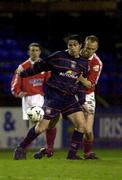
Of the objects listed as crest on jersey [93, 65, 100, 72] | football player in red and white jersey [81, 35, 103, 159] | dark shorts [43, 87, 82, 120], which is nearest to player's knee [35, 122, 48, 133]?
dark shorts [43, 87, 82, 120]

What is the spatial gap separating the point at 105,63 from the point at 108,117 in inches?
143

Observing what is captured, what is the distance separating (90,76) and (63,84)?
22.1 inches

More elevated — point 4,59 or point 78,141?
point 4,59

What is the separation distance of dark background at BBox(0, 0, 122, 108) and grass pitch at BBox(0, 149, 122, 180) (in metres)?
8.28

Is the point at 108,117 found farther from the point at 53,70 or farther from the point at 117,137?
the point at 53,70

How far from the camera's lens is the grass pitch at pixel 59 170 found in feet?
28.4

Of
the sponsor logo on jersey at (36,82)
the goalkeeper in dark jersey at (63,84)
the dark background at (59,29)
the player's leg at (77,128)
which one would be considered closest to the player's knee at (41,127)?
the goalkeeper in dark jersey at (63,84)

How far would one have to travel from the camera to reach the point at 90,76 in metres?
11.2

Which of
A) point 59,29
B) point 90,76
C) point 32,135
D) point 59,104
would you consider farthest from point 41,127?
point 59,29

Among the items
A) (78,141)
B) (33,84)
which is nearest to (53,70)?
(78,141)

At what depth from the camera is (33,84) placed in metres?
13.2

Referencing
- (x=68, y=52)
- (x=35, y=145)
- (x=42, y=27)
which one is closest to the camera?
(x=68, y=52)

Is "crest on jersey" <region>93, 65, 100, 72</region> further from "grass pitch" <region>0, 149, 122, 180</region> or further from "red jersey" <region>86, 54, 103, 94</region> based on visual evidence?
"grass pitch" <region>0, 149, 122, 180</region>

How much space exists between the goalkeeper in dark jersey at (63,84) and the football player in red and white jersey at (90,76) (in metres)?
0.25
